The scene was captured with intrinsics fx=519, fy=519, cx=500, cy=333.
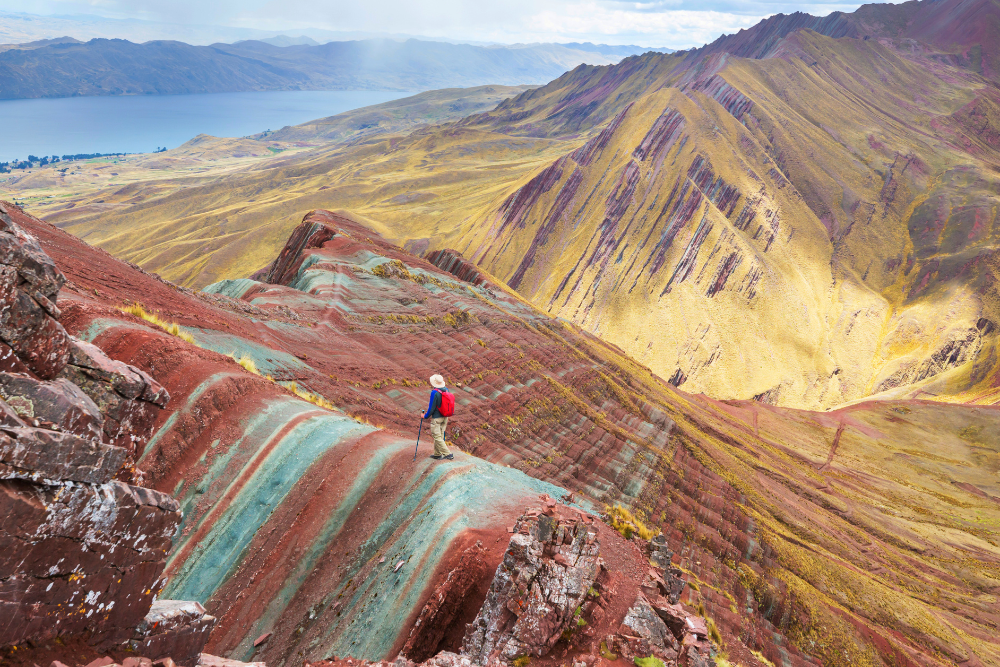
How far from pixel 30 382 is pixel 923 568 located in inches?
1469

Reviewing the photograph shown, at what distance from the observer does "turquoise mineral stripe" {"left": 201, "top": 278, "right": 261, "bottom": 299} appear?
29.6 meters

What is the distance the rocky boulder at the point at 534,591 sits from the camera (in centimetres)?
802

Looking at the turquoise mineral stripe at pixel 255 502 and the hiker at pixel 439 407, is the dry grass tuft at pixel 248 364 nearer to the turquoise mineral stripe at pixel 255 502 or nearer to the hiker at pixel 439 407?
the turquoise mineral stripe at pixel 255 502

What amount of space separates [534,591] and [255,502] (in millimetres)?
6421

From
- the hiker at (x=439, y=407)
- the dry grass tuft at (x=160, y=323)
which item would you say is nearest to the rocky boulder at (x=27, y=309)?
the hiker at (x=439, y=407)

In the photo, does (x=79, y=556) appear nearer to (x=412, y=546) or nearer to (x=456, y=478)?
(x=412, y=546)

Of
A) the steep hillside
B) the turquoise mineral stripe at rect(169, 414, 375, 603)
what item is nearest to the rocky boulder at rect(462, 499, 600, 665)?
the turquoise mineral stripe at rect(169, 414, 375, 603)

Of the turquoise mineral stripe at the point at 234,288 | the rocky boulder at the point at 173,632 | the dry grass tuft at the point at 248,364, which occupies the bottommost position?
the turquoise mineral stripe at the point at 234,288

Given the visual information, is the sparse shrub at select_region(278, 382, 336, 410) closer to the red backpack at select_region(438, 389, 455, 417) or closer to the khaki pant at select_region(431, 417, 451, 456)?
the khaki pant at select_region(431, 417, 451, 456)

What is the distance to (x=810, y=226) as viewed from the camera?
275 ft

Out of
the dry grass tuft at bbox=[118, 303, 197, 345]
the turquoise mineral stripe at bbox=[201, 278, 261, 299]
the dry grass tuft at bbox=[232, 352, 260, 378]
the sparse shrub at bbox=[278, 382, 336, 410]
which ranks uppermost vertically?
the dry grass tuft at bbox=[118, 303, 197, 345]

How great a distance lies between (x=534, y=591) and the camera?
8367 millimetres

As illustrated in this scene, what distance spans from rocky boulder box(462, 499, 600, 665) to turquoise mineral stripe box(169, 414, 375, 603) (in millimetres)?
5208

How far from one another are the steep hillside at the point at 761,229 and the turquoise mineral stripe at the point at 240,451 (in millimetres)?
54501
